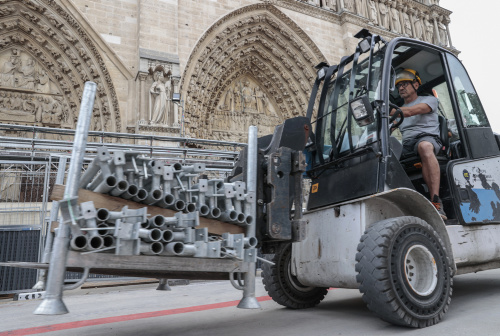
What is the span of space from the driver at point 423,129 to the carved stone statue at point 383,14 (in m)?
14.4

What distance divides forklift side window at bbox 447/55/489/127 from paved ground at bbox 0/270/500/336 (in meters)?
1.59

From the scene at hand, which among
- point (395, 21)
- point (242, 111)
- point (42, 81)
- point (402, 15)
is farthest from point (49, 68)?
point (402, 15)

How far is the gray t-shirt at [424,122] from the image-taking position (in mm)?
3105

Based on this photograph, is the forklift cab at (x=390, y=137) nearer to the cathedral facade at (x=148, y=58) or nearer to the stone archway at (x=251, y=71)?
the cathedral facade at (x=148, y=58)

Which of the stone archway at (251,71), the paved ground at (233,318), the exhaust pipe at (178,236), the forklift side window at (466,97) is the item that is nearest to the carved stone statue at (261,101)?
the stone archway at (251,71)

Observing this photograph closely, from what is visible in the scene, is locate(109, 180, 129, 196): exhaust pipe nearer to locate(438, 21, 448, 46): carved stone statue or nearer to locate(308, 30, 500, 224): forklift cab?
locate(308, 30, 500, 224): forklift cab

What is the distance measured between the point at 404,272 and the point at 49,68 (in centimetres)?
1090

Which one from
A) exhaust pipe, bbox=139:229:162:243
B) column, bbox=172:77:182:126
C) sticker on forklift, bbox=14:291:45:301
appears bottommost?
sticker on forklift, bbox=14:291:45:301

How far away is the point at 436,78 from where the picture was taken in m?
3.63

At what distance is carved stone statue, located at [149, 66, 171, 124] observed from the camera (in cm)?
990

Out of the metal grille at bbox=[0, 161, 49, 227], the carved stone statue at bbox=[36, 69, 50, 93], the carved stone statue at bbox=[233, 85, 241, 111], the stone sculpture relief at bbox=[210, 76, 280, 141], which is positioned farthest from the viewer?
the carved stone statue at bbox=[233, 85, 241, 111]

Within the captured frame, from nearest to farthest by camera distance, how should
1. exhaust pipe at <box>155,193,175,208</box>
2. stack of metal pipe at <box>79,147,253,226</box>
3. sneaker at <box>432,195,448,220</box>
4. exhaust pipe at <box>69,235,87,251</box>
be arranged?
exhaust pipe at <box>69,235,87,251</box> < stack of metal pipe at <box>79,147,253,226</box> < exhaust pipe at <box>155,193,175,208</box> < sneaker at <box>432,195,448,220</box>

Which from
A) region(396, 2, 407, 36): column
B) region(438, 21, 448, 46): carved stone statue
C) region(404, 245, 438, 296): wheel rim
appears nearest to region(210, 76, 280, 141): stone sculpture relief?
region(396, 2, 407, 36): column

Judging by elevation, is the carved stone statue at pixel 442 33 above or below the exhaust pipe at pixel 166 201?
above
